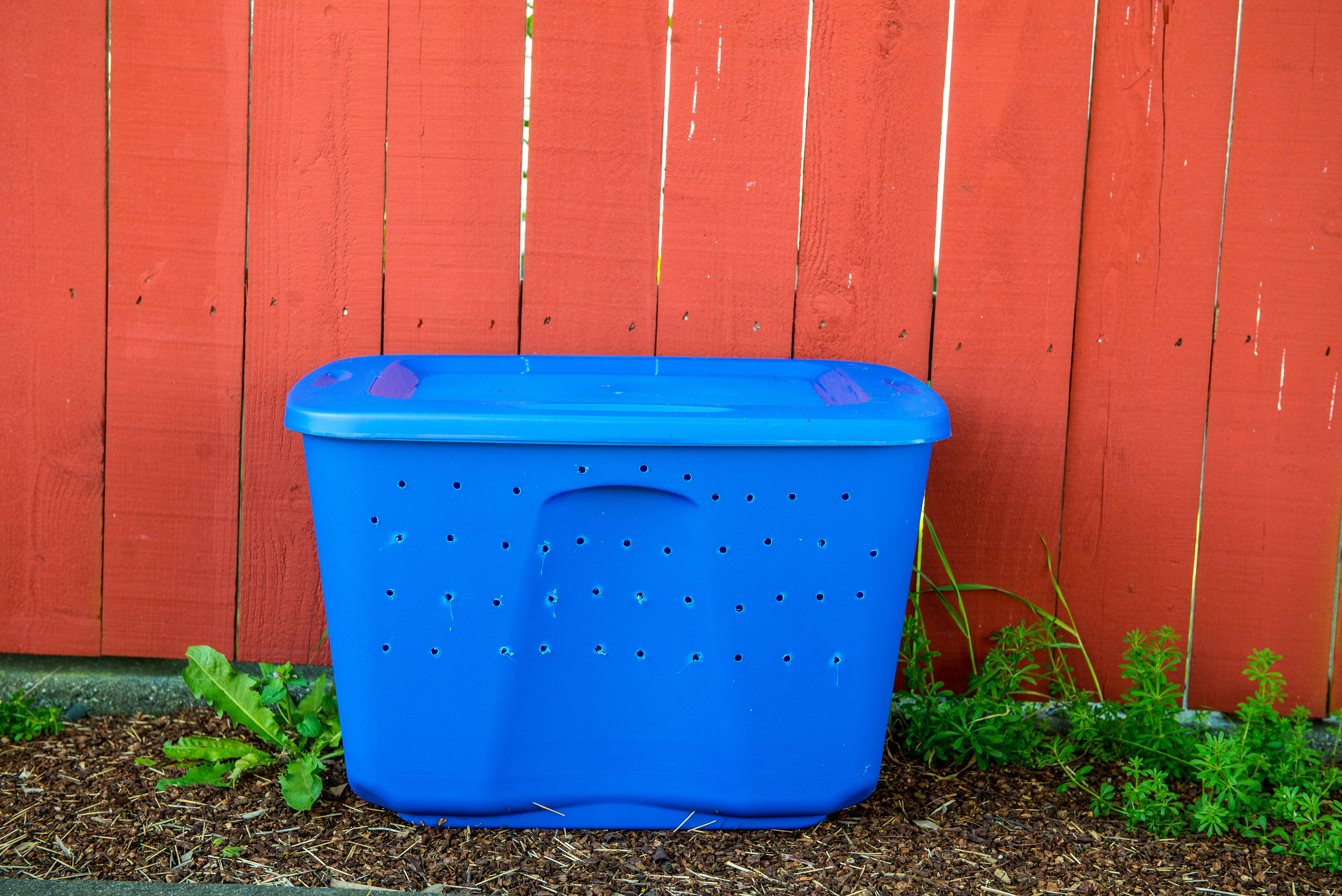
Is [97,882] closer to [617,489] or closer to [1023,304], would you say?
[617,489]

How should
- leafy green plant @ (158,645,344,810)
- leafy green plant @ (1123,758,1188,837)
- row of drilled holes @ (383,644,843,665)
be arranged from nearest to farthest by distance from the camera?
row of drilled holes @ (383,644,843,665)
leafy green plant @ (1123,758,1188,837)
leafy green plant @ (158,645,344,810)

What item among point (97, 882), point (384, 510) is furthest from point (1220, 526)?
point (97, 882)

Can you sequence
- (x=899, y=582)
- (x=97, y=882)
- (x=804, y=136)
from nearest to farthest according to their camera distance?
(x=97, y=882)
(x=899, y=582)
(x=804, y=136)

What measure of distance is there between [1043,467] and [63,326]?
6.13ft

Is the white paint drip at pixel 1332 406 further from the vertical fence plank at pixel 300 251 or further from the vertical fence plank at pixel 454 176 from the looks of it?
the vertical fence plank at pixel 300 251

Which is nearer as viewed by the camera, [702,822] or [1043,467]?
[702,822]

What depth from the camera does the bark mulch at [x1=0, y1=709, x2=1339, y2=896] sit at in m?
1.38

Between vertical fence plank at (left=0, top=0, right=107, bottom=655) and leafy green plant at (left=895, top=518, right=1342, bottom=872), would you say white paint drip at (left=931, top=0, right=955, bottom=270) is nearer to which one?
leafy green plant at (left=895, top=518, right=1342, bottom=872)

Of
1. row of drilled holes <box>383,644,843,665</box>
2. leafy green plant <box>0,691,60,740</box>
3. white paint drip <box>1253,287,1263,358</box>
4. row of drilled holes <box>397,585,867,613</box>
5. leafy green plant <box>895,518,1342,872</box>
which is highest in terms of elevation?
white paint drip <box>1253,287,1263,358</box>

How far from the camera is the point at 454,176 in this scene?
5.84 feet

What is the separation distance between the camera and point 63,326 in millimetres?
1820

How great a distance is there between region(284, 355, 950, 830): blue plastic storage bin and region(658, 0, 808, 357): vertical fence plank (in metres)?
0.36

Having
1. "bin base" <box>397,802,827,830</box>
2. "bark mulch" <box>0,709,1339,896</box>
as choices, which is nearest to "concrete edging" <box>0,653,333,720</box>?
"bark mulch" <box>0,709,1339,896</box>

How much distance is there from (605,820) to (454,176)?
1150mm
